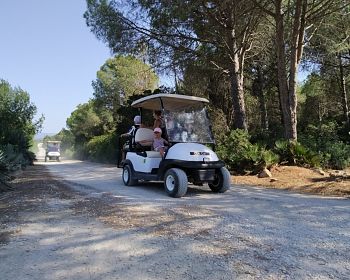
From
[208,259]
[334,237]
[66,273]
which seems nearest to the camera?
[66,273]

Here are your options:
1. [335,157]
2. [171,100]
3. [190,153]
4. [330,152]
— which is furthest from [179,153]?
[330,152]

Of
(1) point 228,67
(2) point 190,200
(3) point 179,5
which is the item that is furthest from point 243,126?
(2) point 190,200

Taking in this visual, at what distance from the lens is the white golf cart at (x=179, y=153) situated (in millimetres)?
8914

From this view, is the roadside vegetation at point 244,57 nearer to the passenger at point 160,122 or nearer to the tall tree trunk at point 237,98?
the tall tree trunk at point 237,98

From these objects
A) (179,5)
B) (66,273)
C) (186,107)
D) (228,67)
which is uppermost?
(179,5)

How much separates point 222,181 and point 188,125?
1579mm

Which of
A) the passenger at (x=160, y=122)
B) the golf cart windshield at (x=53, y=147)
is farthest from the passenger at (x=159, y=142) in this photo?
the golf cart windshield at (x=53, y=147)

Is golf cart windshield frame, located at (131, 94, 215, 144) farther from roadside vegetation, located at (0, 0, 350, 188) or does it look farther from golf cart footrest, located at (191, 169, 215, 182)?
roadside vegetation, located at (0, 0, 350, 188)

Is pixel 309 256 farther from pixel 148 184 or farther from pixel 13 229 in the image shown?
pixel 148 184

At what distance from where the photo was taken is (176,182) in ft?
28.4

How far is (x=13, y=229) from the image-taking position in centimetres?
578

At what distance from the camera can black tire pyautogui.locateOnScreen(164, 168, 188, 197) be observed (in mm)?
8609

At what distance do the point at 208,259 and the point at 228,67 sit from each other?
14905 mm

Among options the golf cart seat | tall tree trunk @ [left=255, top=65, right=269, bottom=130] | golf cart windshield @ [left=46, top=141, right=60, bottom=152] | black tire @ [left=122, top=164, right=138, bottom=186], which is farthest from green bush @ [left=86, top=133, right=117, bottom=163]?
the golf cart seat
